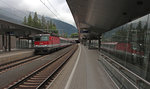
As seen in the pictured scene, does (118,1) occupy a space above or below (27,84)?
above

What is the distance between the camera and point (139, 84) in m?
3.81

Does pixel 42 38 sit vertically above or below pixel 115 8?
below

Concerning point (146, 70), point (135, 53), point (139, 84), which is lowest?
point (139, 84)

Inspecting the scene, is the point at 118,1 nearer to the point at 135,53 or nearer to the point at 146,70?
the point at 135,53

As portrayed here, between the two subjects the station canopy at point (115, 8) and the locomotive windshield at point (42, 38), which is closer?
the station canopy at point (115, 8)

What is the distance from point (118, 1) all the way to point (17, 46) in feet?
103

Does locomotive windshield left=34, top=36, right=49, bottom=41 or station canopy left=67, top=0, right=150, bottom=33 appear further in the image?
locomotive windshield left=34, top=36, right=49, bottom=41

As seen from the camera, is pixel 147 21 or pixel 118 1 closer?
pixel 147 21

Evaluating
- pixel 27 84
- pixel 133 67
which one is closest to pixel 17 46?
pixel 27 84

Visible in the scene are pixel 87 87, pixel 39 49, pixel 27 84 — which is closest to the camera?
pixel 87 87

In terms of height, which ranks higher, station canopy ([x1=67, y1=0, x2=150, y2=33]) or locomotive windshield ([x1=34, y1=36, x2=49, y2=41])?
station canopy ([x1=67, y1=0, x2=150, y2=33])

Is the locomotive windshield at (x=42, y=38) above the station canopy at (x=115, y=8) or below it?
below

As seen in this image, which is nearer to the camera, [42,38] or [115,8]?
[115,8]

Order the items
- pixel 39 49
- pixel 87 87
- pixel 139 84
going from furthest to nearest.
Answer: pixel 39 49 → pixel 87 87 → pixel 139 84
